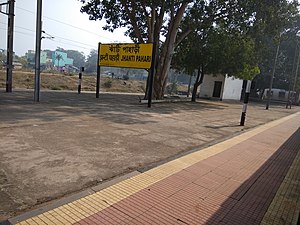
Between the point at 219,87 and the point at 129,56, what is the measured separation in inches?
811

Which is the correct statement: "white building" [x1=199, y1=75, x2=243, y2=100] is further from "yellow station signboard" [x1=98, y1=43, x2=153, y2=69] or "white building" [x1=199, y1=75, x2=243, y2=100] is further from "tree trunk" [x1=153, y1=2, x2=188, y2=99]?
"yellow station signboard" [x1=98, y1=43, x2=153, y2=69]

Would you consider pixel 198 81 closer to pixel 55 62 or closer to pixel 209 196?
pixel 209 196

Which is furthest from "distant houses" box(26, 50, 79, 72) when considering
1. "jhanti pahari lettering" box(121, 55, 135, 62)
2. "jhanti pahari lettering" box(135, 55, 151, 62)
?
"jhanti pahari lettering" box(135, 55, 151, 62)

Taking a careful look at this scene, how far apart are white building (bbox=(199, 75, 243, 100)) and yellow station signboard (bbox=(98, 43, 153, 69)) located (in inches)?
722

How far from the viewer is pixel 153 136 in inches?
328

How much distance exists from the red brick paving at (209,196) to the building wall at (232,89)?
1195 inches

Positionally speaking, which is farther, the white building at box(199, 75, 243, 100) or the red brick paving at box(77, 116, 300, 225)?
the white building at box(199, 75, 243, 100)

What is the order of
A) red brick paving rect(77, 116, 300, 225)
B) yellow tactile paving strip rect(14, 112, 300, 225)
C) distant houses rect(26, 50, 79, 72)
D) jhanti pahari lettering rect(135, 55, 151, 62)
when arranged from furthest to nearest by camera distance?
distant houses rect(26, 50, 79, 72)
jhanti pahari lettering rect(135, 55, 151, 62)
red brick paving rect(77, 116, 300, 225)
yellow tactile paving strip rect(14, 112, 300, 225)

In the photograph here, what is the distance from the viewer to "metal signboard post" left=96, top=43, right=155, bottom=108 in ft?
55.3

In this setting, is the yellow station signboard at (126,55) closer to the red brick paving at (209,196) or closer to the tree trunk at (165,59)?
the tree trunk at (165,59)

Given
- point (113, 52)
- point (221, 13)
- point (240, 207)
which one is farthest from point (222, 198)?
point (221, 13)

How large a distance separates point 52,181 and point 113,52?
1596cm

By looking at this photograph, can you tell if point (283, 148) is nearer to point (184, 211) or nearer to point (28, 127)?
point (184, 211)

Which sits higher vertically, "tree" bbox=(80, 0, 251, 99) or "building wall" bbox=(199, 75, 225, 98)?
"tree" bbox=(80, 0, 251, 99)
